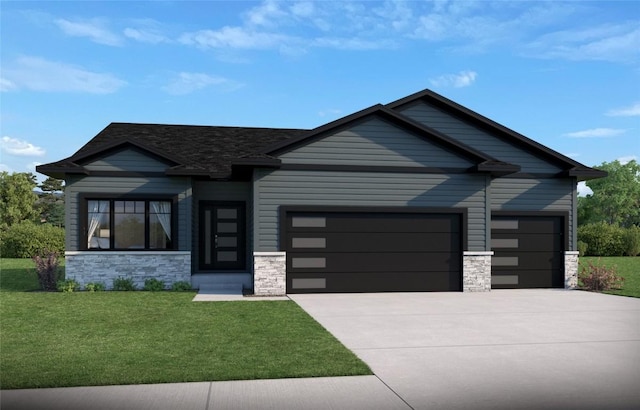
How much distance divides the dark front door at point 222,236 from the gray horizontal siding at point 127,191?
1239mm

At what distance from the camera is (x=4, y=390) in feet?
18.7

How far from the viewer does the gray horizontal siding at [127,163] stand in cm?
1591

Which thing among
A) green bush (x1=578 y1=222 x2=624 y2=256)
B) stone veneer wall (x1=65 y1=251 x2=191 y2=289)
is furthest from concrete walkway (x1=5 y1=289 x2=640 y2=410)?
green bush (x1=578 y1=222 x2=624 y2=256)

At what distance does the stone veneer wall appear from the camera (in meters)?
15.6

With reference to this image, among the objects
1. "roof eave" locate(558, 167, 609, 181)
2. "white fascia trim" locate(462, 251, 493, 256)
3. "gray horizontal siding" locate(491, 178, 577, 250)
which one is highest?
"roof eave" locate(558, 167, 609, 181)

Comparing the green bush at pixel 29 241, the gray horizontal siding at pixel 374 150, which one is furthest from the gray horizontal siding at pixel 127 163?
the green bush at pixel 29 241

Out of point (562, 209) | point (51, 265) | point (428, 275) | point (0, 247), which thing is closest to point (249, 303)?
point (428, 275)

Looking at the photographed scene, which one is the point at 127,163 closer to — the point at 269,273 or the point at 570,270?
the point at 269,273

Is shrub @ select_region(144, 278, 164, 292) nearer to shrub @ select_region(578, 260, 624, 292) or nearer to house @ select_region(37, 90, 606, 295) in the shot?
house @ select_region(37, 90, 606, 295)

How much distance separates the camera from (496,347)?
793 cm

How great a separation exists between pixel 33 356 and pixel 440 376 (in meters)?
5.32

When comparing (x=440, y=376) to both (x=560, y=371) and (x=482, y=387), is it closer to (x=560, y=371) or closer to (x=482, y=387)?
(x=482, y=387)

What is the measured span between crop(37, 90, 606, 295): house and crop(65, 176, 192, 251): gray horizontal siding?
3 cm

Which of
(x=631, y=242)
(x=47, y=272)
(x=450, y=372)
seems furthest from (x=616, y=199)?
(x=450, y=372)
